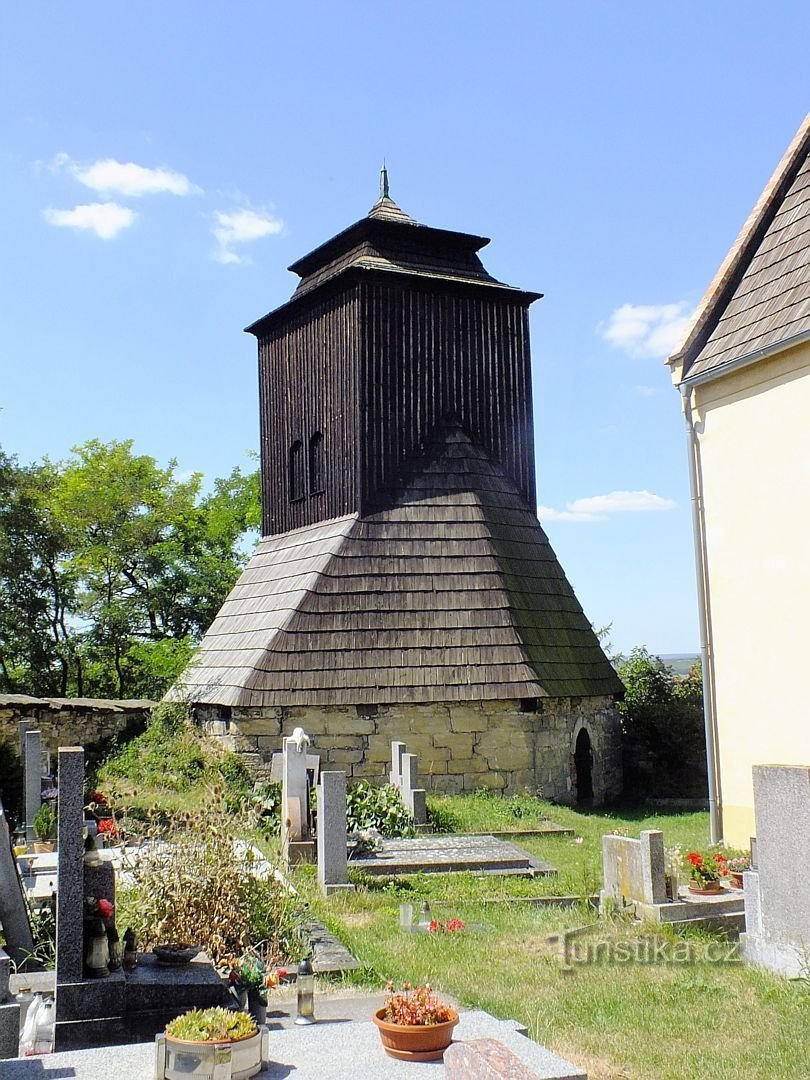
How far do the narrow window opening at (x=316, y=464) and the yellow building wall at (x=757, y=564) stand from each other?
27.9 ft

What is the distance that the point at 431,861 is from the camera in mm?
11648

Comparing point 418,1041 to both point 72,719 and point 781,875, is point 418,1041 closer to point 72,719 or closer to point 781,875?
point 781,875

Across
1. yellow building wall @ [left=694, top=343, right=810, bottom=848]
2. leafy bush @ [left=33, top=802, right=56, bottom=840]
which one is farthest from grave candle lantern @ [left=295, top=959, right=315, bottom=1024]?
yellow building wall @ [left=694, top=343, right=810, bottom=848]

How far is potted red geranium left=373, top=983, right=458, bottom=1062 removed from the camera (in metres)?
5.41

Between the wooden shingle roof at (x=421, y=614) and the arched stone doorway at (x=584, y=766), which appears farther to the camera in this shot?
the arched stone doorway at (x=584, y=766)

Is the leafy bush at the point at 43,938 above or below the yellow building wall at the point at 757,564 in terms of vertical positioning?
below

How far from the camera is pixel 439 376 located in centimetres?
2020

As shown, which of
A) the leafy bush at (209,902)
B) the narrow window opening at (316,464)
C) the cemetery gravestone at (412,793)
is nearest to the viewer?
the leafy bush at (209,902)

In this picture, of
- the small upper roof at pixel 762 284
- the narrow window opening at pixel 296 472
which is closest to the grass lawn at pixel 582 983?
the small upper roof at pixel 762 284

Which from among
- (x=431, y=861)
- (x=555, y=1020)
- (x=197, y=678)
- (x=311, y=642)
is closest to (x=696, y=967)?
(x=555, y=1020)

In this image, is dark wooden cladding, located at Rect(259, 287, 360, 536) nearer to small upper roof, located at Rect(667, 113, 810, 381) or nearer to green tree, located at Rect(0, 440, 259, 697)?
small upper roof, located at Rect(667, 113, 810, 381)

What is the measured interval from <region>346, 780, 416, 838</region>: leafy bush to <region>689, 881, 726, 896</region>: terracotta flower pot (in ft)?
17.5

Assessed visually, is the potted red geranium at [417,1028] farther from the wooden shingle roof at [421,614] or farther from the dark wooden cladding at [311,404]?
the dark wooden cladding at [311,404]

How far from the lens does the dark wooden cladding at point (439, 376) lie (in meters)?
19.4
